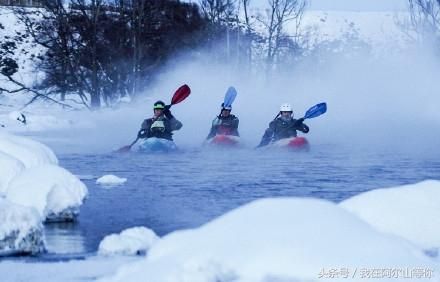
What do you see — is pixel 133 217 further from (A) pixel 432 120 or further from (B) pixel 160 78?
(B) pixel 160 78

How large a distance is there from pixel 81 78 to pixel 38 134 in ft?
33.6

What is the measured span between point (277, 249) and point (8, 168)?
7278 mm

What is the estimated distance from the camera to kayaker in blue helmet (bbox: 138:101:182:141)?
22609 mm

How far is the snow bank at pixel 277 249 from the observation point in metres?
6.21

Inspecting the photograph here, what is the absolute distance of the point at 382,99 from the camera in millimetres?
44250

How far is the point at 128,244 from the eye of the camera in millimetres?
8969

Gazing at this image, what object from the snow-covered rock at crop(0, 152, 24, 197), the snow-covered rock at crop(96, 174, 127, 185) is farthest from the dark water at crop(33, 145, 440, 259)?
the snow-covered rock at crop(0, 152, 24, 197)

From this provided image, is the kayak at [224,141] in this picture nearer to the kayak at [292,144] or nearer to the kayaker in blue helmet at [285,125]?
the kayaker in blue helmet at [285,125]

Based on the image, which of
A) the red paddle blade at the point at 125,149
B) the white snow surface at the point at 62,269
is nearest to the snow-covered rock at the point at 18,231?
the white snow surface at the point at 62,269

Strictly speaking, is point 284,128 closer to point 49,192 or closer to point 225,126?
point 225,126

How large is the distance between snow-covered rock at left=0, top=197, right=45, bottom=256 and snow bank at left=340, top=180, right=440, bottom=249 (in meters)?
2.84

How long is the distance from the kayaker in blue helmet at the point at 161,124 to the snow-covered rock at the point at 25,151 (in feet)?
26.0

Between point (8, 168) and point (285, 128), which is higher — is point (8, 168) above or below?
above

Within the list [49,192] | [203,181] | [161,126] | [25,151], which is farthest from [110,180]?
[161,126]
